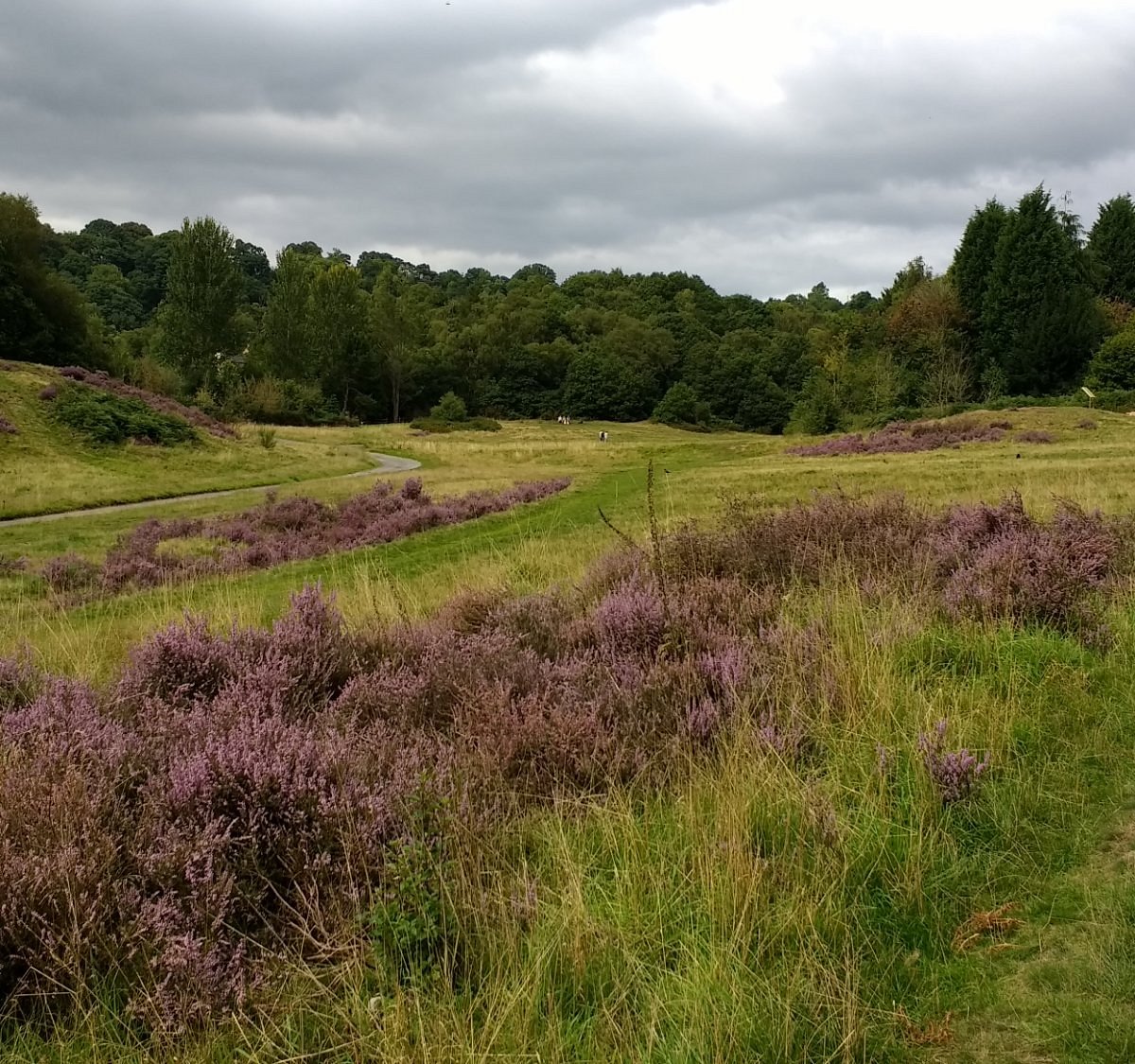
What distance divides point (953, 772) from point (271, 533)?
64.6 feet

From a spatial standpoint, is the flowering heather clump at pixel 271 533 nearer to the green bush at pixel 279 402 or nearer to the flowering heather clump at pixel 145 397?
the flowering heather clump at pixel 145 397

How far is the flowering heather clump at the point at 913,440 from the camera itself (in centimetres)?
3662

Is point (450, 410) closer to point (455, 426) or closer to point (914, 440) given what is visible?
point (455, 426)

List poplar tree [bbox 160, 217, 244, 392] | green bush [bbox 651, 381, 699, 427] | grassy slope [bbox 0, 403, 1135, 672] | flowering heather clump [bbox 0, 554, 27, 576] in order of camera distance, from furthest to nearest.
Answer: green bush [bbox 651, 381, 699, 427]
poplar tree [bbox 160, 217, 244, 392]
flowering heather clump [bbox 0, 554, 27, 576]
grassy slope [bbox 0, 403, 1135, 672]

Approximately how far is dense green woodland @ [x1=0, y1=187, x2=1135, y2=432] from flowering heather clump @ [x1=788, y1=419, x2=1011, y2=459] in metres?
15.0

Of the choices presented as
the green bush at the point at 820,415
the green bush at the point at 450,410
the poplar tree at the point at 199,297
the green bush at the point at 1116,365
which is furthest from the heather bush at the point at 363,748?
the green bush at the point at 450,410

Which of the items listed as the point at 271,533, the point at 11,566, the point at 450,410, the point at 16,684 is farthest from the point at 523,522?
the point at 450,410

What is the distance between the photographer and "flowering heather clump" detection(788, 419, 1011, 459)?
36.6m

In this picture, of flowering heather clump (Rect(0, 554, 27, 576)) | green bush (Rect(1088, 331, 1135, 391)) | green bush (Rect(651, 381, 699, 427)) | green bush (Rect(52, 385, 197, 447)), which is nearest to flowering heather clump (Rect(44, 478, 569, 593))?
flowering heather clump (Rect(0, 554, 27, 576))

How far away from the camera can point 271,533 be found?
21109 mm

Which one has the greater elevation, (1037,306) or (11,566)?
(1037,306)

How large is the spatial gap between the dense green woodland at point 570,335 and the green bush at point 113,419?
14256mm

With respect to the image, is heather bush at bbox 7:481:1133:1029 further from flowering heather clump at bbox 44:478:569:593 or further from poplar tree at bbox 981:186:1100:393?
poplar tree at bbox 981:186:1100:393

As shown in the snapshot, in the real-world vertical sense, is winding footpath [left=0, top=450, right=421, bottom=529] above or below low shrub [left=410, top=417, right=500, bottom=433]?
below
